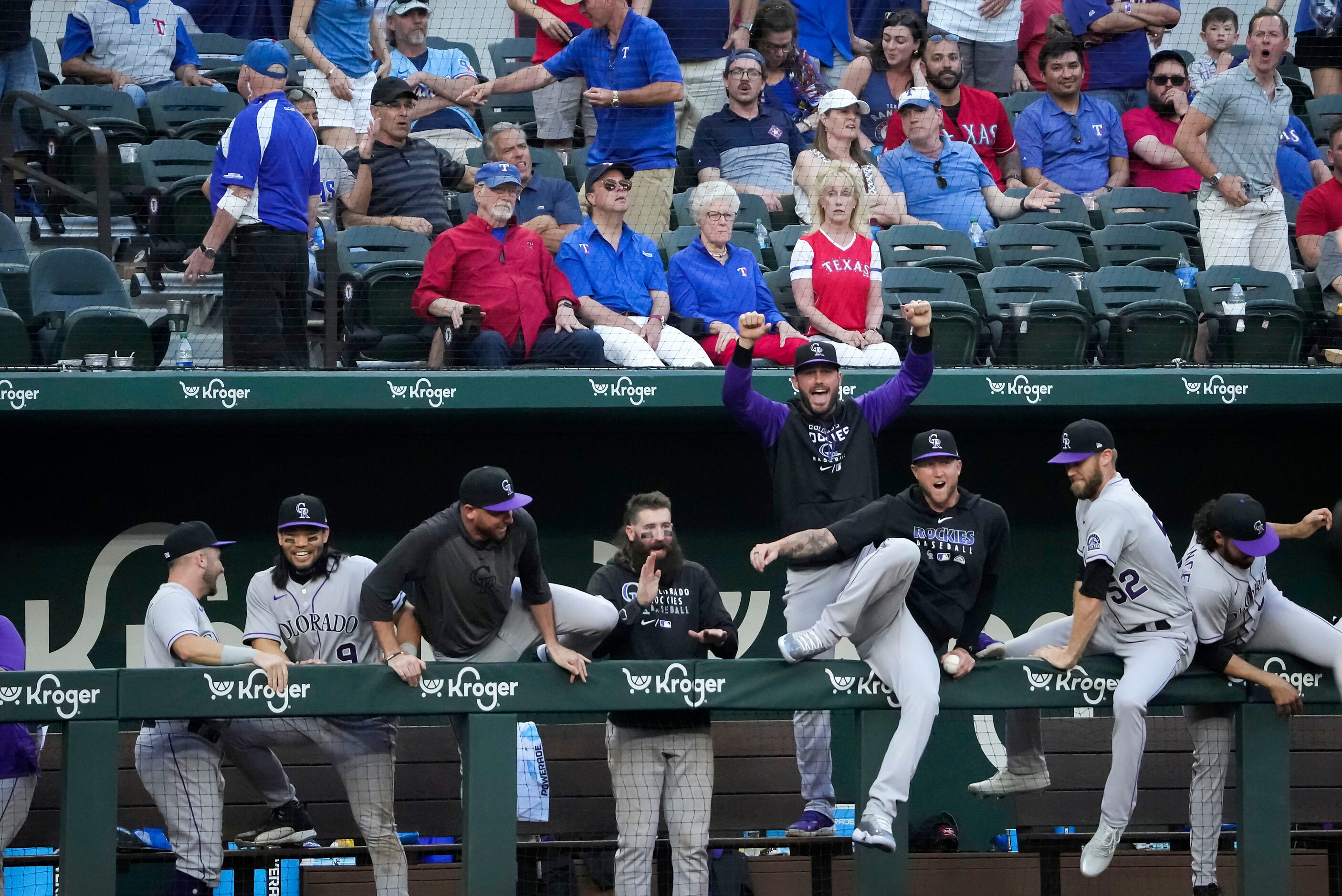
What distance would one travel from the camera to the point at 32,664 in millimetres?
7961

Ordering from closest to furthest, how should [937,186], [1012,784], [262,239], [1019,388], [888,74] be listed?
[1012,784], [262,239], [1019,388], [937,186], [888,74]

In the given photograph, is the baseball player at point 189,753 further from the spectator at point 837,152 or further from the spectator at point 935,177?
the spectator at point 935,177

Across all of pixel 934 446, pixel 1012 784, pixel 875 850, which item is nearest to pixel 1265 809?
pixel 1012 784

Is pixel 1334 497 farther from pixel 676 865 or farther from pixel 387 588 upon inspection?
pixel 387 588

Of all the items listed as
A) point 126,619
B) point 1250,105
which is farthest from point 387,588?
point 1250,105

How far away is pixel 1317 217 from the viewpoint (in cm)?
894

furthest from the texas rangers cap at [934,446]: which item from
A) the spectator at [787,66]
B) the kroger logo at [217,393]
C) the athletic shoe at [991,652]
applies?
the spectator at [787,66]

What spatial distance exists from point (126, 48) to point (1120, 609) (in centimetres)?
702

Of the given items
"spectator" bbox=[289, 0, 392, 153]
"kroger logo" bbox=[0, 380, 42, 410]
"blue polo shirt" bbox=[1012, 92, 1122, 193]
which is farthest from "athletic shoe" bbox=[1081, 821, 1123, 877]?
"spectator" bbox=[289, 0, 392, 153]

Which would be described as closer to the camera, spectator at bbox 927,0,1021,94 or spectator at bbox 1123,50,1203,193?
spectator at bbox 1123,50,1203,193

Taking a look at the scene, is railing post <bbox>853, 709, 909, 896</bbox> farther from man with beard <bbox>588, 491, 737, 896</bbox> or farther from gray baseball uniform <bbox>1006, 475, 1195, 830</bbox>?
gray baseball uniform <bbox>1006, 475, 1195, 830</bbox>

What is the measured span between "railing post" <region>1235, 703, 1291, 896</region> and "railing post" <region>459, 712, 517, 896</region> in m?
2.57

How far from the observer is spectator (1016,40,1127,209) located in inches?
386

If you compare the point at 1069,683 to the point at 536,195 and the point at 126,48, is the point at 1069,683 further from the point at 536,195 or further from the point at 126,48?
the point at 126,48
